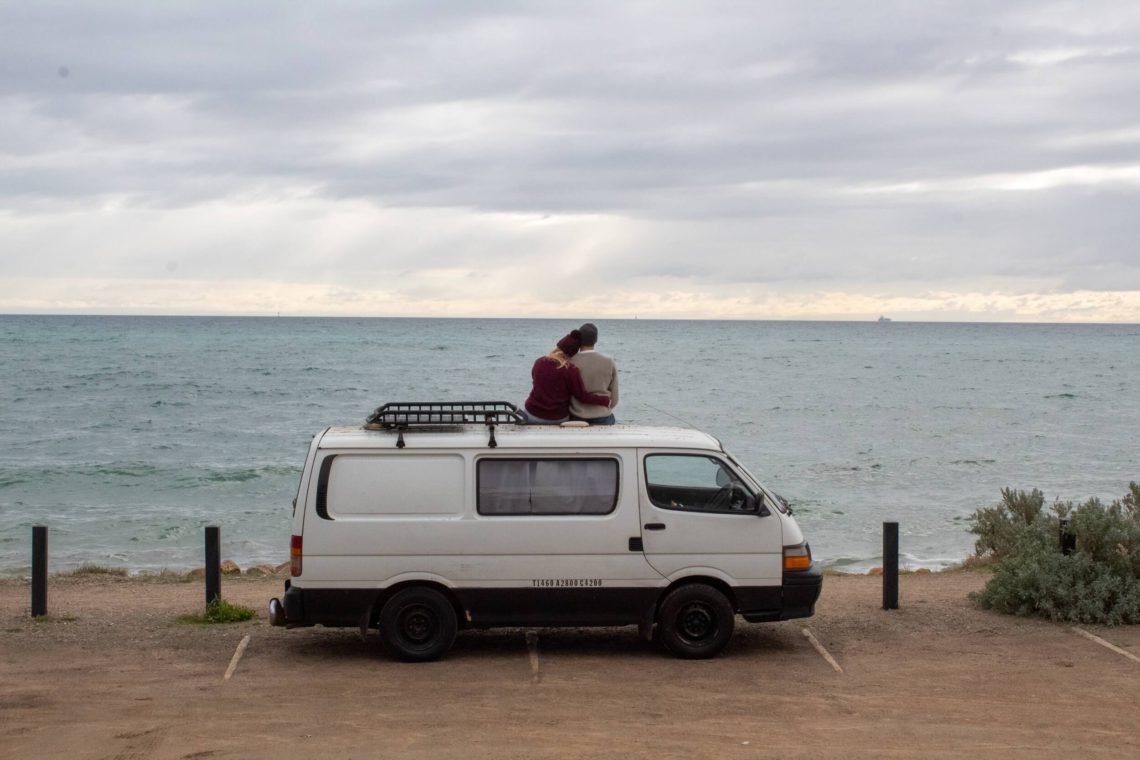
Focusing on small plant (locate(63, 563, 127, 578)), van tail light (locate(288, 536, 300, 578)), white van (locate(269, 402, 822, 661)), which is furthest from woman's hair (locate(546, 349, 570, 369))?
small plant (locate(63, 563, 127, 578))

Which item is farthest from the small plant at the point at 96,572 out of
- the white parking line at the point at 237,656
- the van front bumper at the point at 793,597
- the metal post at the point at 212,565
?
the van front bumper at the point at 793,597

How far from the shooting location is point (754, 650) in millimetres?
9961

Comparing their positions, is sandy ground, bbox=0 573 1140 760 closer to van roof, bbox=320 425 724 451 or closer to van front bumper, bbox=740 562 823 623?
van front bumper, bbox=740 562 823 623

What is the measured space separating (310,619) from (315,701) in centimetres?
94

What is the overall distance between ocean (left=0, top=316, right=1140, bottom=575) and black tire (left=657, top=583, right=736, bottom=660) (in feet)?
29.5

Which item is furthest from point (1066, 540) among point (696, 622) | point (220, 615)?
point (220, 615)

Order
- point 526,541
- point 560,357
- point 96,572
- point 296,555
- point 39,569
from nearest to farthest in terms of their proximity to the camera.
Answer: point 296,555 → point 526,541 → point 560,357 → point 39,569 → point 96,572

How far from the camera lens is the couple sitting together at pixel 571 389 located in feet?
35.5

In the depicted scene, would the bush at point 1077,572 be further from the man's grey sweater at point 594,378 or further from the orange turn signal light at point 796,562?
the man's grey sweater at point 594,378

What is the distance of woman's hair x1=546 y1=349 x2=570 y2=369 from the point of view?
10859mm

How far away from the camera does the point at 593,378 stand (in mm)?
11031

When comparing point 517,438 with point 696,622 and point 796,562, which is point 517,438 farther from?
point 796,562

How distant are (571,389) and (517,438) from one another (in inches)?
62.0

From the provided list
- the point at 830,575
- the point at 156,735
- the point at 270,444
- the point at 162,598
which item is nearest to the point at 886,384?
the point at 270,444
